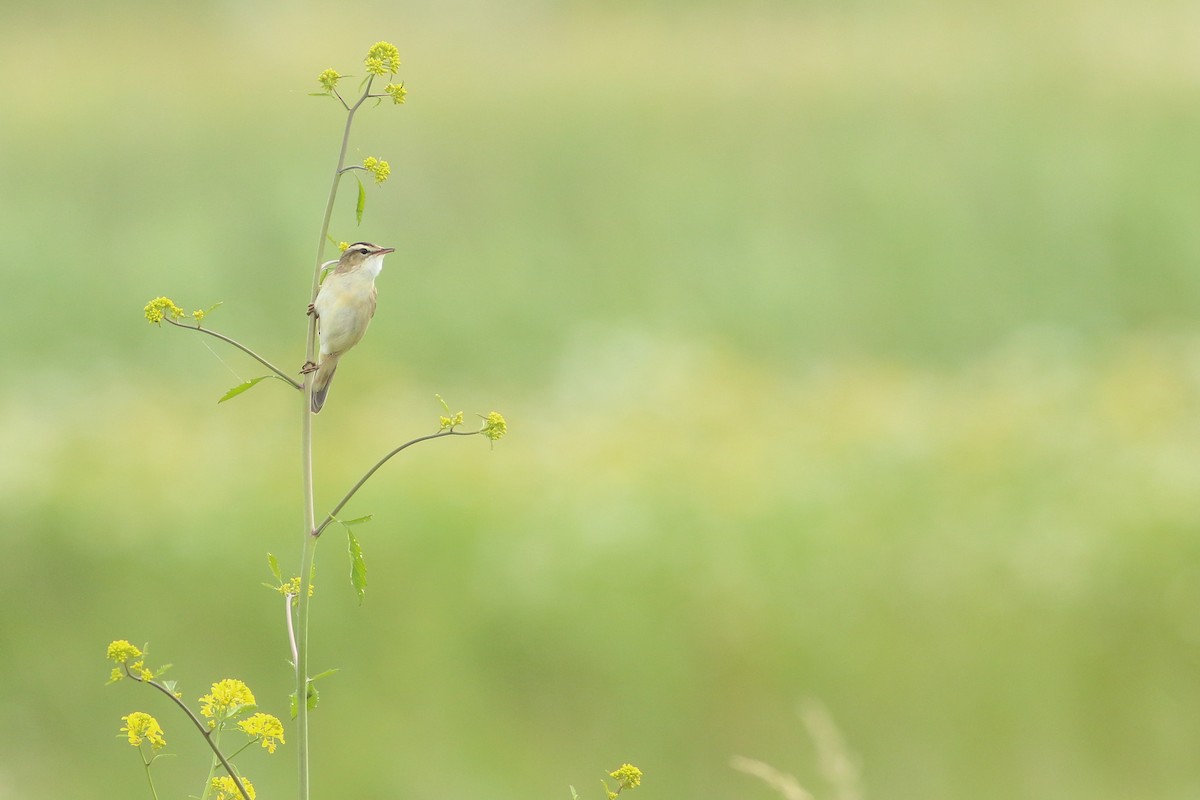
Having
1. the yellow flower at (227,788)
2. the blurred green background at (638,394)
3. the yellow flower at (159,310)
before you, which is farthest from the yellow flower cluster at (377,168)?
the blurred green background at (638,394)

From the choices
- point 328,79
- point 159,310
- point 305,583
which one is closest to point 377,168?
point 328,79

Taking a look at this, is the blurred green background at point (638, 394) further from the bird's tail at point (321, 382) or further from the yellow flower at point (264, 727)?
the yellow flower at point (264, 727)

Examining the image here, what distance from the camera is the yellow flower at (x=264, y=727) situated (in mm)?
801

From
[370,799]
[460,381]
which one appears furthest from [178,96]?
[370,799]

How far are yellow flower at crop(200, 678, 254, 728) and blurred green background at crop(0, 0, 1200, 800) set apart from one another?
1779 millimetres

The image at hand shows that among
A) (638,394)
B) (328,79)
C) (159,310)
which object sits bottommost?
(159,310)

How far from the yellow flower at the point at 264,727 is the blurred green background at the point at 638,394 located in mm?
1756

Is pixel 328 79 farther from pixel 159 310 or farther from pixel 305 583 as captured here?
pixel 305 583

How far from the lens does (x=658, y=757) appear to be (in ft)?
8.67

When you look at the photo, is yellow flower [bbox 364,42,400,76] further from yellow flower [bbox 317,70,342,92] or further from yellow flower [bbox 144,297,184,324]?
yellow flower [bbox 144,297,184,324]

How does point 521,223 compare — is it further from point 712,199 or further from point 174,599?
point 174,599

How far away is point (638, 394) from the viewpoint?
3621 millimetres

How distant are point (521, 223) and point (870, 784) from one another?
2232 mm

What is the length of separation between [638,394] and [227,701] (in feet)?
9.38
